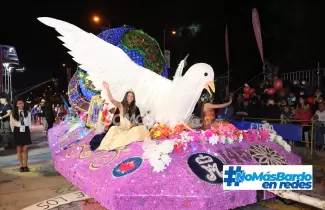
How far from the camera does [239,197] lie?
3.14 m

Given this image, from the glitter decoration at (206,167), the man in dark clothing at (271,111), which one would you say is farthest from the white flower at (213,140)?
the man in dark clothing at (271,111)

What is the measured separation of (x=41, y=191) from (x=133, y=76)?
2.43m

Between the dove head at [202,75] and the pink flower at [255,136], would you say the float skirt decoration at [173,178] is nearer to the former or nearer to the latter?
the pink flower at [255,136]

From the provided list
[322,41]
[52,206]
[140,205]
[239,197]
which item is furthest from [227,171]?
[322,41]

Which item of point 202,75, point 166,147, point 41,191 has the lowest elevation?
point 41,191

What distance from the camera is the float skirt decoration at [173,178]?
2.93m

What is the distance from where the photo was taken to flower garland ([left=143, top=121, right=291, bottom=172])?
3.20 m

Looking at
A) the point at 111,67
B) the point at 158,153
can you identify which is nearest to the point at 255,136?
the point at 158,153

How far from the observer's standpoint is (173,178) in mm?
3053

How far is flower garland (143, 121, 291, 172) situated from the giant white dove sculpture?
0.51 metres

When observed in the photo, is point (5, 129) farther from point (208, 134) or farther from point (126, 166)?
point (208, 134)

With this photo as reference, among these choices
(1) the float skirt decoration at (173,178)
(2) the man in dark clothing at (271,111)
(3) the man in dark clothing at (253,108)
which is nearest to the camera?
(1) the float skirt decoration at (173,178)

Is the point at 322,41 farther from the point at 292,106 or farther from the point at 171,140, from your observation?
the point at 171,140

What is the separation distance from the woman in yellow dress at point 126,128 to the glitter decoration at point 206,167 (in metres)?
0.74
